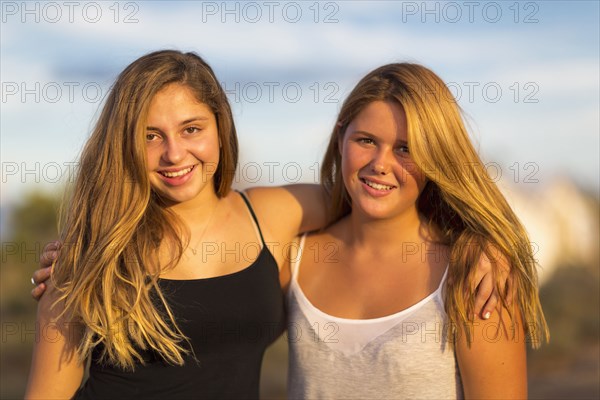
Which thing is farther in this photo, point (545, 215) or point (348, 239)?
point (545, 215)

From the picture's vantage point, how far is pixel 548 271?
Answer: 7.90 metres

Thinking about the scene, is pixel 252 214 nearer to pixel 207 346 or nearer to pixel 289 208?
pixel 289 208

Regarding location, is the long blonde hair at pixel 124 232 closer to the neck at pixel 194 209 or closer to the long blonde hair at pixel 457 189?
the neck at pixel 194 209

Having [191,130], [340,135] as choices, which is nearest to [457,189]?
[340,135]

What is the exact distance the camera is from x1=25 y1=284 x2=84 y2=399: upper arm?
2729mm

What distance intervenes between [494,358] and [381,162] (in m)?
0.80

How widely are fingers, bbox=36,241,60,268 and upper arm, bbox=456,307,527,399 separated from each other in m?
1.58

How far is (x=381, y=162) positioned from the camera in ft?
8.79

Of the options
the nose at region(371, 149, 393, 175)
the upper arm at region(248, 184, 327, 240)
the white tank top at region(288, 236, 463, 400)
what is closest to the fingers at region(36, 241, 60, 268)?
the upper arm at region(248, 184, 327, 240)

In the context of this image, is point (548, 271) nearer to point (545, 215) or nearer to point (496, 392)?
point (545, 215)

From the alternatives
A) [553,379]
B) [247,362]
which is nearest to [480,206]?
[247,362]

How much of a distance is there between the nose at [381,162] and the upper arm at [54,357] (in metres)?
1.29

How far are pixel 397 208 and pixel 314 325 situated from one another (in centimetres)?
56

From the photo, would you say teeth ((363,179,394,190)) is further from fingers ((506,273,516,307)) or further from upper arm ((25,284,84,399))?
upper arm ((25,284,84,399))
